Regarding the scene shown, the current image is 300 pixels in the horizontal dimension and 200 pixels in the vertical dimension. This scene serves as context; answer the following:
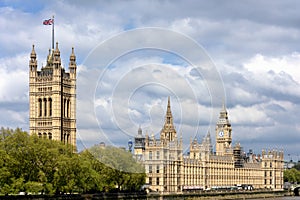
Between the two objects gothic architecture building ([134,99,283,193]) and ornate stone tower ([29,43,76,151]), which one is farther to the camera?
ornate stone tower ([29,43,76,151])

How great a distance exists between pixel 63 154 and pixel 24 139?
1184 centimetres

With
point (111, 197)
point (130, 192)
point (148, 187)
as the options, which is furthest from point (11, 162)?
point (148, 187)

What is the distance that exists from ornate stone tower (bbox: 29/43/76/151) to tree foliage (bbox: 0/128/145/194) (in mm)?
36455

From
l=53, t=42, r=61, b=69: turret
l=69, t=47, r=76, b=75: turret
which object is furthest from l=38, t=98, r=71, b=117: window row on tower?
l=53, t=42, r=61, b=69: turret

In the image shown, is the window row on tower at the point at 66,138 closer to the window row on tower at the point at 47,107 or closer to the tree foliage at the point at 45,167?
the window row on tower at the point at 47,107

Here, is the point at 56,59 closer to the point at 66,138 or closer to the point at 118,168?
the point at 66,138

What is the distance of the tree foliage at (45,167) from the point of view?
281 ft

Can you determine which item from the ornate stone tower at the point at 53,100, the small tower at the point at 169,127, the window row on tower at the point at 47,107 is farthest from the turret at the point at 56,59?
the small tower at the point at 169,127

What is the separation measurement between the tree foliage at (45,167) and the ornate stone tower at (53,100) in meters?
36.5

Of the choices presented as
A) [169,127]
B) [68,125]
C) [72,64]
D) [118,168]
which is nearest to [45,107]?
[68,125]

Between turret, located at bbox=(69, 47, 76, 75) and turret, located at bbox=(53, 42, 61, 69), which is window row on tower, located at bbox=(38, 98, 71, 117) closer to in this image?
turret, located at bbox=(69, 47, 76, 75)

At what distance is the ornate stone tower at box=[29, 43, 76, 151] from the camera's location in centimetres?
14488

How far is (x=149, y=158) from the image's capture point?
453 feet

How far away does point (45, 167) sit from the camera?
9269 cm
